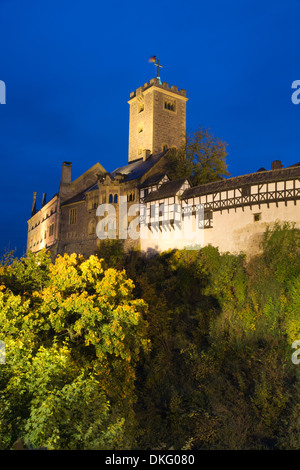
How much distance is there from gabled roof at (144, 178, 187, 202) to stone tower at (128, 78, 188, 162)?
42.9ft

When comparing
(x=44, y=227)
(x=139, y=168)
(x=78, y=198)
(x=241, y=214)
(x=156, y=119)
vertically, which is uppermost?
(x=156, y=119)

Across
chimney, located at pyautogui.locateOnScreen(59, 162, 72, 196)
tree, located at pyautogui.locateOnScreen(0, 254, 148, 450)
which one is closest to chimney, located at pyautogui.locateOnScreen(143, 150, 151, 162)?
chimney, located at pyautogui.locateOnScreen(59, 162, 72, 196)

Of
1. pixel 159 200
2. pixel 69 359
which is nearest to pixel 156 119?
pixel 159 200

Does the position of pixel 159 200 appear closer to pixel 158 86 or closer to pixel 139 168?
pixel 139 168

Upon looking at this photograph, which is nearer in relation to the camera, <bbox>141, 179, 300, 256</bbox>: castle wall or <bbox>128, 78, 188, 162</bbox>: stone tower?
<bbox>141, 179, 300, 256</bbox>: castle wall

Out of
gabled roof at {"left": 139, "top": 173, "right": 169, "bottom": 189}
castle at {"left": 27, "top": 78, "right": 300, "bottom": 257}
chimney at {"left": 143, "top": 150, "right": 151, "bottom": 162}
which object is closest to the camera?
castle at {"left": 27, "top": 78, "right": 300, "bottom": 257}

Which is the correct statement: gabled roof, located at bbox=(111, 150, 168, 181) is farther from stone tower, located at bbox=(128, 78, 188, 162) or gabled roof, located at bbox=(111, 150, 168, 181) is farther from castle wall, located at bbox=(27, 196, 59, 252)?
castle wall, located at bbox=(27, 196, 59, 252)

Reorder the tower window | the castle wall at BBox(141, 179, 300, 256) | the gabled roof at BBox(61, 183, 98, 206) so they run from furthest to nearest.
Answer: the tower window
the gabled roof at BBox(61, 183, 98, 206)
the castle wall at BBox(141, 179, 300, 256)

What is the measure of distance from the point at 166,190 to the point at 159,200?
108 centimetres

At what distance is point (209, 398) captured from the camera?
23078 millimetres

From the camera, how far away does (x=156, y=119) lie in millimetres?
54062

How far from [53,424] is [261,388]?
1267 cm

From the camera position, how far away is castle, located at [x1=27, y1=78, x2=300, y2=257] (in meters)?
30.8
